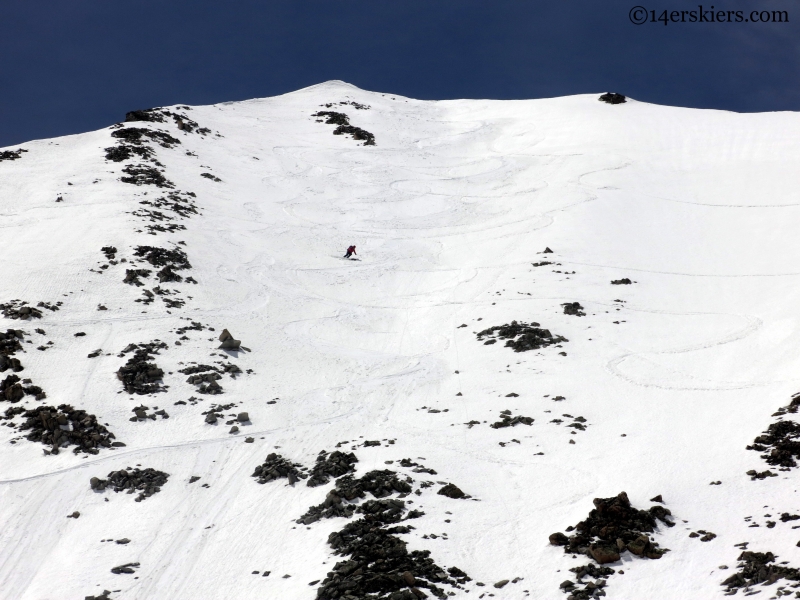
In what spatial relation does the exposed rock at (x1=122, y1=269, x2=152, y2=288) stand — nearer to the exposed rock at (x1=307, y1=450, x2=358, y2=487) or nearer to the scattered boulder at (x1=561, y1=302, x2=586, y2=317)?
the exposed rock at (x1=307, y1=450, x2=358, y2=487)

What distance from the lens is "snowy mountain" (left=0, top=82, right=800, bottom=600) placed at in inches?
550

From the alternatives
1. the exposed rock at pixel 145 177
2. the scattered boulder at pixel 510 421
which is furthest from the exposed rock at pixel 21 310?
the scattered boulder at pixel 510 421

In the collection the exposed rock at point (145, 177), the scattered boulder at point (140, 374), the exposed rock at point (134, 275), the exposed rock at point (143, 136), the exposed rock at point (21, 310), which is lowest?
the scattered boulder at point (140, 374)

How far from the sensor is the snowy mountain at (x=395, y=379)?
45.8 feet

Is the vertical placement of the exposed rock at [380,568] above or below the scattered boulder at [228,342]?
below

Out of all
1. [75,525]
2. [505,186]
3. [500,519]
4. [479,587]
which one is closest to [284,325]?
[75,525]

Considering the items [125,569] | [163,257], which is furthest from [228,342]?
[125,569]

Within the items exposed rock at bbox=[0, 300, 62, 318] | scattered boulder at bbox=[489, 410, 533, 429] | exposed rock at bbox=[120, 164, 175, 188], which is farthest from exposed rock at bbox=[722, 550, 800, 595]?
exposed rock at bbox=[120, 164, 175, 188]

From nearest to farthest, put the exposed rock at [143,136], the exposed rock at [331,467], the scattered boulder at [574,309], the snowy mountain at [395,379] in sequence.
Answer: the snowy mountain at [395,379] < the exposed rock at [331,467] < the scattered boulder at [574,309] < the exposed rock at [143,136]

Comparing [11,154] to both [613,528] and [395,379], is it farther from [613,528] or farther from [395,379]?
[613,528]

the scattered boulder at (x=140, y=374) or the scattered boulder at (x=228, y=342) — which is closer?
the scattered boulder at (x=140, y=374)

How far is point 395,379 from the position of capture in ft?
79.8

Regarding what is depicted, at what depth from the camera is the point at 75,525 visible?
16406 mm

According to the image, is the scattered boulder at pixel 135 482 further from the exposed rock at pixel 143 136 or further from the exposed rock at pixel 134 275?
the exposed rock at pixel 143 136
